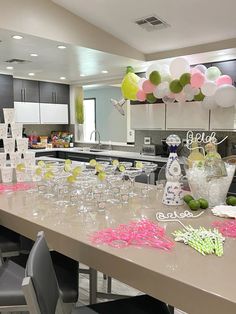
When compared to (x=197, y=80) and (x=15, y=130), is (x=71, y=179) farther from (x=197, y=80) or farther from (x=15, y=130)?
(x=197, y=80)

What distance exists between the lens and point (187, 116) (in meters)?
4.63

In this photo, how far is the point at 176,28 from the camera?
3.79 metres

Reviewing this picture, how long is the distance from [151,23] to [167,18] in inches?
9.1

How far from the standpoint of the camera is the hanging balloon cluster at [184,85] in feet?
10.9

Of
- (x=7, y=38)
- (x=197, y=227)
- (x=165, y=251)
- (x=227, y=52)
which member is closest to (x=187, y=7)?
(x=227, y=52)

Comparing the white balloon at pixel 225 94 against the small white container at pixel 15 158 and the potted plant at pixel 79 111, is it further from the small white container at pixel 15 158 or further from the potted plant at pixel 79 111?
the potted plant at pixel 79 111

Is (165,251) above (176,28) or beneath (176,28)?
beneath

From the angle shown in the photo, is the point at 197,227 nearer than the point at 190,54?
Yes

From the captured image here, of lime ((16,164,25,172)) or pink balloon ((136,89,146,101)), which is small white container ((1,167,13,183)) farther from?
pink balloon ((136,89,146,101))

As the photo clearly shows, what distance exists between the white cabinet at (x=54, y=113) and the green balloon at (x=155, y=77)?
11.3 ft

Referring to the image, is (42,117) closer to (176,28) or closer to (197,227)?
(176,28)

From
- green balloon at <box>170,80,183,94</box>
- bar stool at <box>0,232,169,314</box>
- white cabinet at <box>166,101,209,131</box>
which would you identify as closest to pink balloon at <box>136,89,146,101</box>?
green balloon at <box>170,80,183,94</box>

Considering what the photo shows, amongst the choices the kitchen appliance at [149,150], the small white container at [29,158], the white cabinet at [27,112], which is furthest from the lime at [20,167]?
the white cabinet at [27,112]

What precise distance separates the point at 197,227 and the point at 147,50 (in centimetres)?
366
